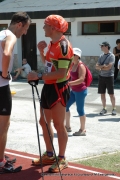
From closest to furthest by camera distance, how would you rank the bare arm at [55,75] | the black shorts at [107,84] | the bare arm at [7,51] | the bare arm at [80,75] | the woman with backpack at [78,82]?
the bare arm at [7,51]
the bare arm at [55,75]
the bare arm at [80,75]
the woman with backpack at [78,82]
the black shorts at [107,84]

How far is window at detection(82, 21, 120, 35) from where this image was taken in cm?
1697

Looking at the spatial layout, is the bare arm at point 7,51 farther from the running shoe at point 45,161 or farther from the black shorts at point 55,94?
the running shoe at point 45,161

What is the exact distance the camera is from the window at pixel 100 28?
55.7ft

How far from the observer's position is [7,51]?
4.51m

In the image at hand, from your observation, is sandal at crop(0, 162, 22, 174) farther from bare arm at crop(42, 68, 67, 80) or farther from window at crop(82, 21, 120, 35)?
window at crop(82, 21, 120, 35)

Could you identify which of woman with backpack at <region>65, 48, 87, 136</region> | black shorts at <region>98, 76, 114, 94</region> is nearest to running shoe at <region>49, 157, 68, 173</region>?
woman with backpack at <region>65, 48, 87, 136</region>

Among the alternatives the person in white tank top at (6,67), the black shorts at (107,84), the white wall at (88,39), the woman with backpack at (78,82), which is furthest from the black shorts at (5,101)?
the white wall at (88,39)

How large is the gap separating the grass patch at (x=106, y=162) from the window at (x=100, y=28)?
11713mm

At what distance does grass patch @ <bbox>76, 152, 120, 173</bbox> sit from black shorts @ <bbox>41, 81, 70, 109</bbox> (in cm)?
112

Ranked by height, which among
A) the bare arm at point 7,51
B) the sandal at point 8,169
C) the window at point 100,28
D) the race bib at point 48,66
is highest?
the window at point 100,28

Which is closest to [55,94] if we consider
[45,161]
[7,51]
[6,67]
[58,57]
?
[58,57]

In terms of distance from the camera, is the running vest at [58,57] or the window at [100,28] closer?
the running vest at [58,57]

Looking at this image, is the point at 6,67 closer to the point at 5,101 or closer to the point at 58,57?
the point at 5,101

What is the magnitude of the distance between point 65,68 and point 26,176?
1.52m
